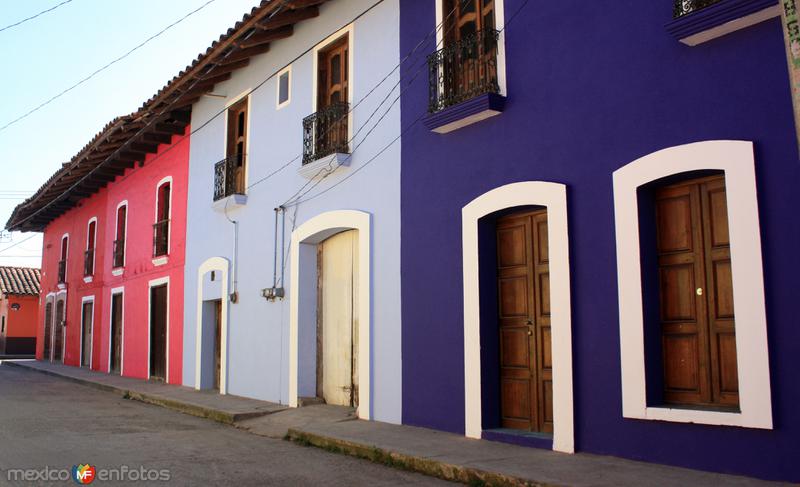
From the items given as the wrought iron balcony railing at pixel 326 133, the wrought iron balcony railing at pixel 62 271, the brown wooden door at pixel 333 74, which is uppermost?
the brown wooden door at pixel 333 74

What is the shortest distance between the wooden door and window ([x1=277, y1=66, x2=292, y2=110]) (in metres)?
4.38

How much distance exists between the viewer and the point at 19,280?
32688 mm

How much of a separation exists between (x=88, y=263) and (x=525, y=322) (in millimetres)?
17102

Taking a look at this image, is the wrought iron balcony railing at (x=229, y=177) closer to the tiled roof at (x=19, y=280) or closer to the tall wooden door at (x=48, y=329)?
the tall wooden door at (x=48, y=329)

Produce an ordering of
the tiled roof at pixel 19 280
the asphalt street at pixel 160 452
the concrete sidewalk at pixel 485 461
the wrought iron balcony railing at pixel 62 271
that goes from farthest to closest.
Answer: the tiled roof at pixel 19 280 → the wrought iron balcony railing at pixel 62 271 → the asphalt street at pixel 160 452 → the concrete sidewalk at pixel 485 461

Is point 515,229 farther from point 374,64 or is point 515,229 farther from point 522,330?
point 374,64

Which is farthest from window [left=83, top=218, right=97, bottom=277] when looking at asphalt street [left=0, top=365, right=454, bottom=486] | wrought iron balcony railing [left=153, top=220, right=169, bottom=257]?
asphalt street [left=0, top=365, right=454, bottom=486]

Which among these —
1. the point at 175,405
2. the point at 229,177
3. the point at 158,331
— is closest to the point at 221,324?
the point at 175,405

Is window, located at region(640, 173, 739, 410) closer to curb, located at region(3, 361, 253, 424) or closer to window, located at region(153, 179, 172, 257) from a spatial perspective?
curb, located at region(3, 361, 253, 424)

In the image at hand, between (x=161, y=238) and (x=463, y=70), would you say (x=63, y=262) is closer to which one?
(x=161, y=238)

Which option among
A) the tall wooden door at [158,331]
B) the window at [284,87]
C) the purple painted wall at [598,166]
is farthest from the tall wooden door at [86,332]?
the purple painted wall at [598,166]

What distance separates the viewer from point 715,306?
5.84 meters

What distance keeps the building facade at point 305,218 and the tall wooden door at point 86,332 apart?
8.33 m

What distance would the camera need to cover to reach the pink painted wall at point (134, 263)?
50.2ft
